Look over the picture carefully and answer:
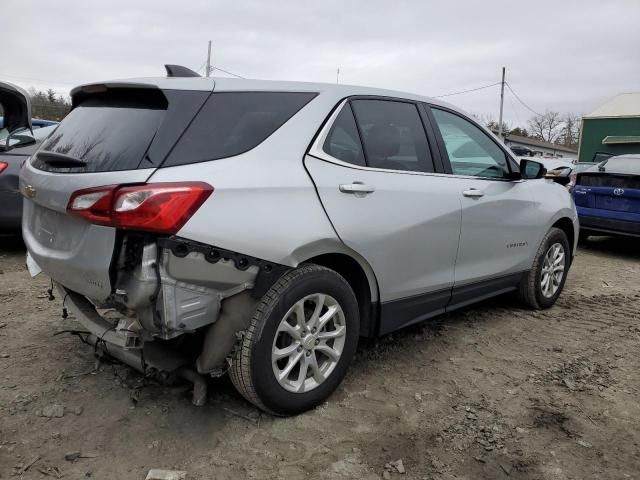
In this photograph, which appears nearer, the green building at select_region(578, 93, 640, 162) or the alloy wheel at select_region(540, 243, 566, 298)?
the alloy wheel at select_region(540, 243, 566, 298)

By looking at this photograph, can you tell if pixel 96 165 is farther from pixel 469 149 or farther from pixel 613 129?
pixel 613 129

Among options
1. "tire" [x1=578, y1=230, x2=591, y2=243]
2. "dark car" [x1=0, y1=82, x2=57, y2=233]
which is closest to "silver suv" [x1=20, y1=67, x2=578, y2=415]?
"dark car" [x1=0, y1=82, x2=57, y2=233]

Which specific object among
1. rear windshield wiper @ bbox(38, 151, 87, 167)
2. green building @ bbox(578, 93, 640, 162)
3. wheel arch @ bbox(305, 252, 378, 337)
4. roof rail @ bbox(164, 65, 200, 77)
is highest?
green building @ bbox(578, 93, 640, 162)

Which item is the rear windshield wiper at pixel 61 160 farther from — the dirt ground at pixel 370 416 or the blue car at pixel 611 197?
the blue car at pixel 611 197

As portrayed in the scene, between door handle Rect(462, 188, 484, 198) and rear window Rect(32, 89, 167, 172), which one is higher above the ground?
rear window Rect(32, 89, 167, 172)

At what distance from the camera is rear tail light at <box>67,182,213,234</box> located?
7.15 feet

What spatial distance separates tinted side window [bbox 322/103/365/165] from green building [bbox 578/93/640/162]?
28646 mm

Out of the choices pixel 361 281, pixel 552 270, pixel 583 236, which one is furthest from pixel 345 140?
pixel 583 236

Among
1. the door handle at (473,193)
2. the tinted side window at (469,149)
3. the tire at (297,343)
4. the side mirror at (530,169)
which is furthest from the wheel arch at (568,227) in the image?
the tire at (297,343)

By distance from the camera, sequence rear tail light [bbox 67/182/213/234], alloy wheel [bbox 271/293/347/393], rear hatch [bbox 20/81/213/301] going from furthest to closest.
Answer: alloy wheel [bbox 271/293/347/393]
rear hatch [bbox 20/81/213/301]
rear tail light [bbox 67/182/213/234]

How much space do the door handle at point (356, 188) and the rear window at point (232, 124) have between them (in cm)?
46

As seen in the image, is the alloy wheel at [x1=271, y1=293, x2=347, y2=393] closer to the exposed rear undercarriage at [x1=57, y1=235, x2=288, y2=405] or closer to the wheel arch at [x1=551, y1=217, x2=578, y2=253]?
the exposed rear undercarriage at [x1=57, y1=235, x2=288, y2=405]

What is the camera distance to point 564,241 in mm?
4855

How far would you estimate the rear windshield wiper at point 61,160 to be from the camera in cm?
245
